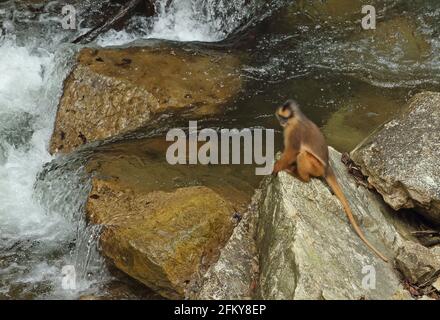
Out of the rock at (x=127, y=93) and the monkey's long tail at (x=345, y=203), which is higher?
the rock at (x=127, y=93)

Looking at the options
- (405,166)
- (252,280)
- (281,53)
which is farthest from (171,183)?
(281,53)

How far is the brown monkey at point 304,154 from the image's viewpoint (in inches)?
207

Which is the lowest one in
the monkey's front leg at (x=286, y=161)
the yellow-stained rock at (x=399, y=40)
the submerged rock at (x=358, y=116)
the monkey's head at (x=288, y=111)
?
the monkey's front leg at (x=286, y=161)

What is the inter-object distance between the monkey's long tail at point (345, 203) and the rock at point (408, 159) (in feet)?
2.67

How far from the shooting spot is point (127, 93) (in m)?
7.87

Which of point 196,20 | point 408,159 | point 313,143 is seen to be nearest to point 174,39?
point 196,20

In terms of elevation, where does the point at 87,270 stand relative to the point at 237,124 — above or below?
below

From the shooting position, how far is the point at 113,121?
7.74 metres

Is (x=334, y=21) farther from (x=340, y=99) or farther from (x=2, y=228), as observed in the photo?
(x=2, y=228)

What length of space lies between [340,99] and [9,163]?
4.50 meters

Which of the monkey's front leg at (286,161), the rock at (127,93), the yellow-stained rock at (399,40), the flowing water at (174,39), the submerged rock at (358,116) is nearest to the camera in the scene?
the monkey's front leg at (286,161)

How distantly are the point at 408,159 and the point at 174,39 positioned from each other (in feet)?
17.6

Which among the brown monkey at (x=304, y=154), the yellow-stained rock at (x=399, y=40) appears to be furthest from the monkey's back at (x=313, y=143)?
the yellow-stained rock at (x=399, y=40)

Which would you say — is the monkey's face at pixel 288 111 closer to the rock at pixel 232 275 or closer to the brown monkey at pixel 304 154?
the brown monkey at pixel 304 154
